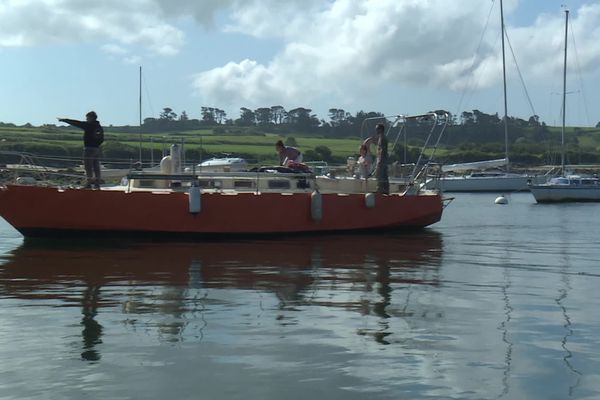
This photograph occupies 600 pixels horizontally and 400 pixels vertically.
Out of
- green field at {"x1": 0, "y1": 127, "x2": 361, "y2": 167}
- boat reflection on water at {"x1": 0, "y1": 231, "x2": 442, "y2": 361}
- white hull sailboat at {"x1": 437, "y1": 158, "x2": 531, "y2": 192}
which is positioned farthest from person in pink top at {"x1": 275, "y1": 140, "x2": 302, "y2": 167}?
white hull sailboat at {"x1": 437, "y1": 158, "x2": 531, "y2": 192}

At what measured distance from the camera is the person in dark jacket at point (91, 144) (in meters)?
17.5

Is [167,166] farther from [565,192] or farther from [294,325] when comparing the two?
[565,192]

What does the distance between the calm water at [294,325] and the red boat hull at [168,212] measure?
1.00m

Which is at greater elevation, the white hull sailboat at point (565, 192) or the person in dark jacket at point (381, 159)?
the person in dark jacket at point (381, 159)

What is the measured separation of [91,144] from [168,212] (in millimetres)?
2407

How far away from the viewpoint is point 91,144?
57.8 feet

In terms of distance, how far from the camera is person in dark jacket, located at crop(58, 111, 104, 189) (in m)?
17.5

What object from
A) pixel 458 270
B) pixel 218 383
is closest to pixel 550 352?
pixel 218 383

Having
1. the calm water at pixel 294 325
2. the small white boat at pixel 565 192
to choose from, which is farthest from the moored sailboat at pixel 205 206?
the small white boat at pixel 565 192

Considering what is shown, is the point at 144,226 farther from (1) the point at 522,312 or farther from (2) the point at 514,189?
(2) the point at 514,189

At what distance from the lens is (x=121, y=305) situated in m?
9.78

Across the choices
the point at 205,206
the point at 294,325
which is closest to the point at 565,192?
the point at 205,206

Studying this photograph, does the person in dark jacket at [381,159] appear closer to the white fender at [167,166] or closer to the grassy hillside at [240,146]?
the grassy hillside at [240,146]

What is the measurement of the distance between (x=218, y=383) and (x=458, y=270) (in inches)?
324
